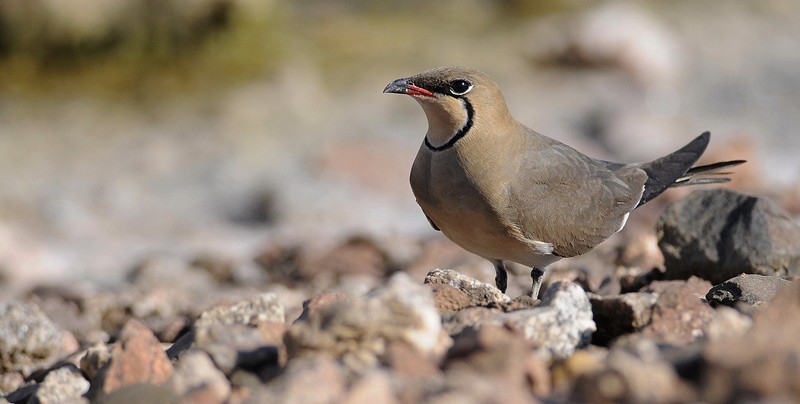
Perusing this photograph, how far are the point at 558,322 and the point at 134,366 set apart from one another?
138 cm

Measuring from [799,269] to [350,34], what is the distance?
10.2 meters

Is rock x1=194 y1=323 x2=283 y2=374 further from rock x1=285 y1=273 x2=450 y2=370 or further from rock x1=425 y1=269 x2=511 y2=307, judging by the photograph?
rock x1=425 y1=269 x2=511 y2=307

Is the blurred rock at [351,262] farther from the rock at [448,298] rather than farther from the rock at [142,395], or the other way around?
the rock at [142,395]

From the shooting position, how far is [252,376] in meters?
3.43

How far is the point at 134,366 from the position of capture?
11.1 feet

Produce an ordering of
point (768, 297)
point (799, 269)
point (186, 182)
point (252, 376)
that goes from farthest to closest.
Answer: point (186, 182), point (799, 269), point (768, 297), point (252, 376)

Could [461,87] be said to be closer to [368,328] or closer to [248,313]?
[248,313]

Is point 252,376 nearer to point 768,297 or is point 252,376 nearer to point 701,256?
point 768,297

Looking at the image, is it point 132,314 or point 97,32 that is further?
point 97,32

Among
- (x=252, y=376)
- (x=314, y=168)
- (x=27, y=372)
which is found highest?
(x=252, y=376)

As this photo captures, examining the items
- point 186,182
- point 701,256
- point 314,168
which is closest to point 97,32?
point 186,182

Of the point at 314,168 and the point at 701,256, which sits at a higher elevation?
the point at 701,256

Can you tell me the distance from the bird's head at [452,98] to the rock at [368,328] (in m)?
1.99

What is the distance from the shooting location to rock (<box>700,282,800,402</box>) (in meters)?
2.73
